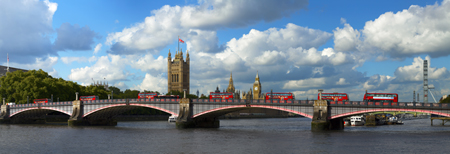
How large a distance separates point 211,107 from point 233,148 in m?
31.5

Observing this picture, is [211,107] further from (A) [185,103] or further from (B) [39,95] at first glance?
(B) [39,95]

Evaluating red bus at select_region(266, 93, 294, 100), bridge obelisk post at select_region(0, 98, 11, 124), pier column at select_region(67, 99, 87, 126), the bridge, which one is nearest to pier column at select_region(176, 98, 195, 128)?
the bridge

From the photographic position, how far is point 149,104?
279 feet

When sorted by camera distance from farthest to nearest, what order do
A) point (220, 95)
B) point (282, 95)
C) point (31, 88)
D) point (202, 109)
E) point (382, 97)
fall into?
point (31, 88), point (220, 95), point (282, 95), point (202, 109), point (382, 97)

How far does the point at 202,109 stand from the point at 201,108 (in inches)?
10.8

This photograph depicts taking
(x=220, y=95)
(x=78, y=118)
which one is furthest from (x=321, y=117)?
(x=78, y=118)

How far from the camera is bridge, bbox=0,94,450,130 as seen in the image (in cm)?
6519

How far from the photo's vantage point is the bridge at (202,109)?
65.2 meters

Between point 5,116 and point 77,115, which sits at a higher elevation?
point 77,115

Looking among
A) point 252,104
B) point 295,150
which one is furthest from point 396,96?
point 295,150

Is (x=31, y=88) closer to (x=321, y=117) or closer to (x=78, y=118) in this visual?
(x=78, y=118)

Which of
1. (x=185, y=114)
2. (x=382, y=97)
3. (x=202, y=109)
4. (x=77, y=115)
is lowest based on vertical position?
(x=77, y=115)

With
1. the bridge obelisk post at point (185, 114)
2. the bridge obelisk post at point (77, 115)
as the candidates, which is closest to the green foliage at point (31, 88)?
the bridge obelisk post at point (77, 115)

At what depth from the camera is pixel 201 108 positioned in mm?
79375
